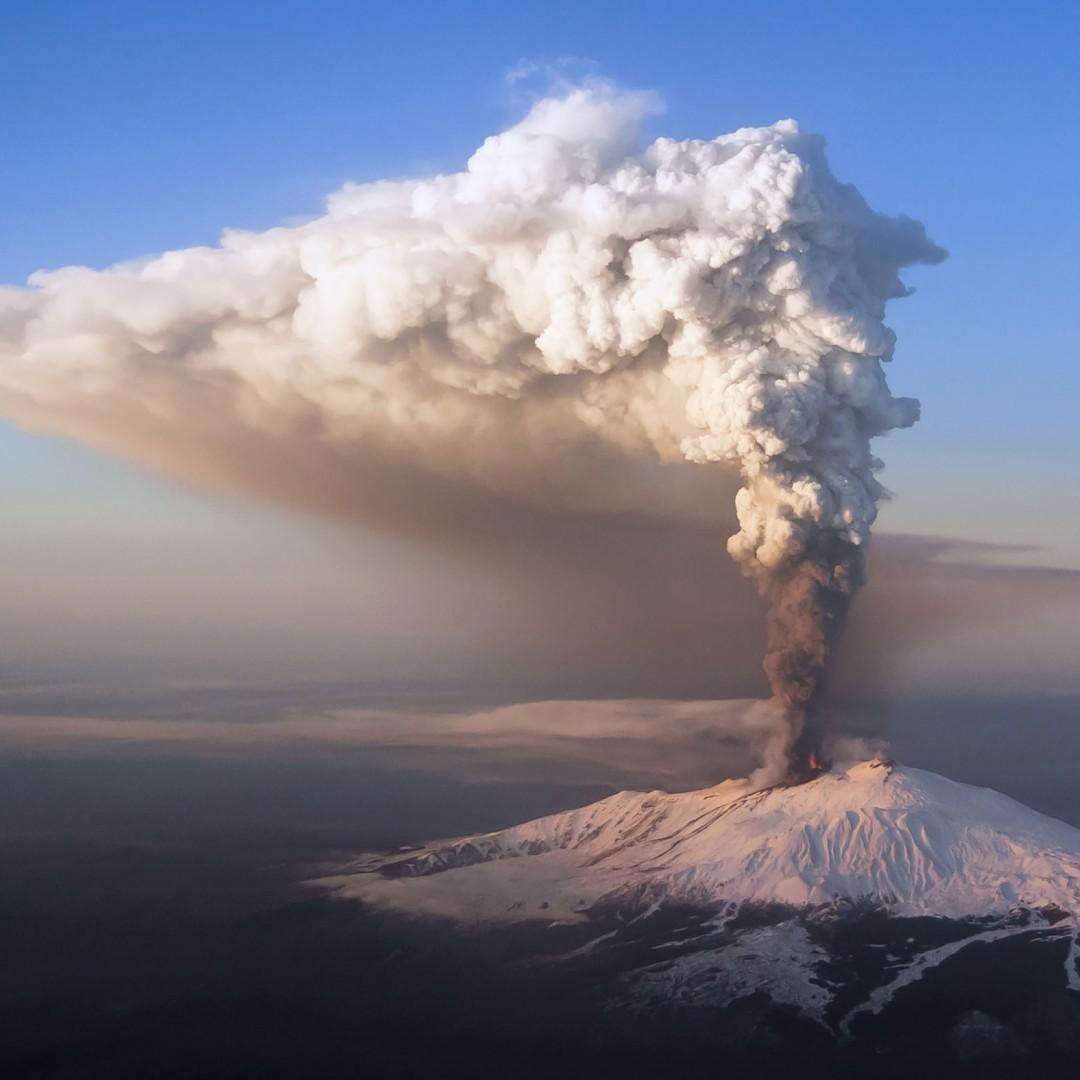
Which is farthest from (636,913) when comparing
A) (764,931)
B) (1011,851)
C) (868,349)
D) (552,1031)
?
(868,349)

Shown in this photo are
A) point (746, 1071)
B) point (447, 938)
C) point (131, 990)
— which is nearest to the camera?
point (746, 1071)

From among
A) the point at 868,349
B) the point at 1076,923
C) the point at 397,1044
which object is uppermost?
the point at 868,349

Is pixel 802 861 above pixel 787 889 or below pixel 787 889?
above

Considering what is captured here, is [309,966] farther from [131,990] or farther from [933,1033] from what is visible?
[933,1033]

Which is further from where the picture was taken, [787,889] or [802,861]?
[802,861]

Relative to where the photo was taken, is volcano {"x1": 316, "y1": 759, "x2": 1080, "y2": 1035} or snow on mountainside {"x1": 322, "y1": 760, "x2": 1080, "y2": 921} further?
snow on mountainside {"x1": 322, "y1": 760, "x2": 1080, "y2": 921}
